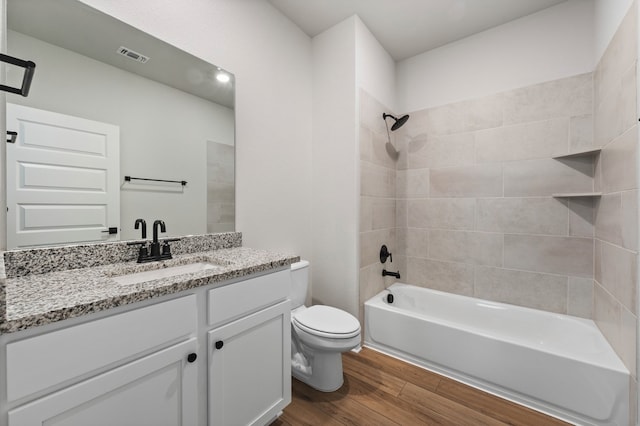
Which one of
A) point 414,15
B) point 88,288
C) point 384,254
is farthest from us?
point 384,254

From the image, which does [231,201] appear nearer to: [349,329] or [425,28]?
[349,329]

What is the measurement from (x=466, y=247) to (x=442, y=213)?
1.19ft

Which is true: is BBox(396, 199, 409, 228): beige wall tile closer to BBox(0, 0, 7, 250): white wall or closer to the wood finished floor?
the wood finished floor

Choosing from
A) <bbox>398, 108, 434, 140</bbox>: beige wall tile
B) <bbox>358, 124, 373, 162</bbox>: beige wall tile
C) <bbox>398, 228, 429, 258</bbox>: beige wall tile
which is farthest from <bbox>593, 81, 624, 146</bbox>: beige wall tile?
<bbox>358, 124, 373, 162</bbox>: beige wall tile

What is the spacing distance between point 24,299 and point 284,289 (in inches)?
36.4

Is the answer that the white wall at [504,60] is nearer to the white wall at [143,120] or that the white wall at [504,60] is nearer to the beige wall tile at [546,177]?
the beige wall tile at [546,177]

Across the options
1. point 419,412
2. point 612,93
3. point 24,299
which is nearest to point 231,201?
point 24,299

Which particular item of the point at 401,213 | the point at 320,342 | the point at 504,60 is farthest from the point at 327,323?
the point at 504,60

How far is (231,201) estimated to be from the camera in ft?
5.81

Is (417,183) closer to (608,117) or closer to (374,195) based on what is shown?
(374,195)

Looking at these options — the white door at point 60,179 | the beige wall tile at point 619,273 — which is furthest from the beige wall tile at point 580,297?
the white door at point 60,179

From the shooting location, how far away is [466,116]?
7.79 ft

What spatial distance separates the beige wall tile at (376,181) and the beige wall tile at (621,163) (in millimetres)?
1456

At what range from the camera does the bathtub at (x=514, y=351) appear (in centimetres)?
142
